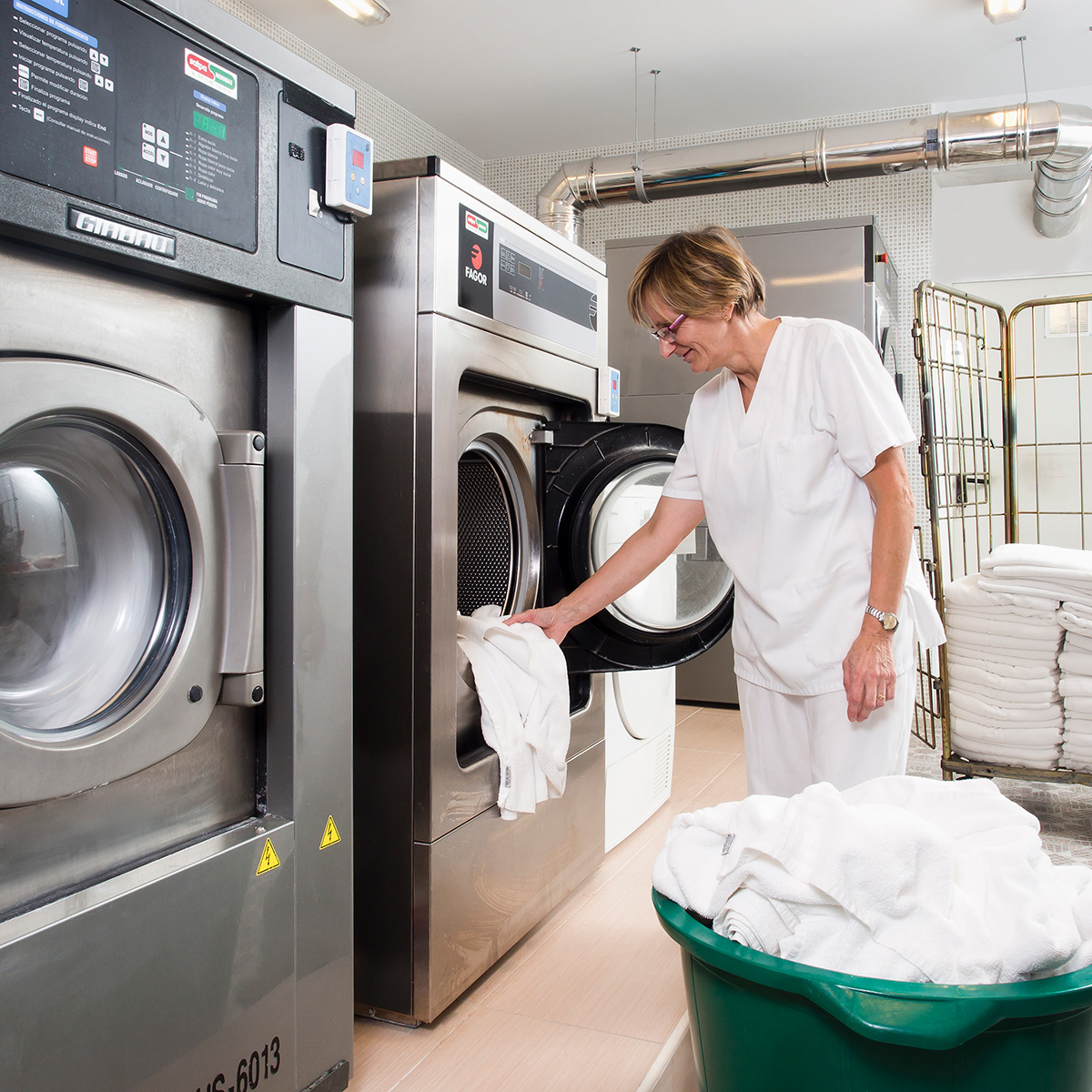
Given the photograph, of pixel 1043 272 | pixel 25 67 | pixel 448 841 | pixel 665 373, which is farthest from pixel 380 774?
pixel 1043 272

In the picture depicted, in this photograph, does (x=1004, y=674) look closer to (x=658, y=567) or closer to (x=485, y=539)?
(x=658, y=567)

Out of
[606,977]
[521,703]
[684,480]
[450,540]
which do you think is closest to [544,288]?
[684,480]

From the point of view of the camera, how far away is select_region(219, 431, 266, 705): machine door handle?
1170 millimetres

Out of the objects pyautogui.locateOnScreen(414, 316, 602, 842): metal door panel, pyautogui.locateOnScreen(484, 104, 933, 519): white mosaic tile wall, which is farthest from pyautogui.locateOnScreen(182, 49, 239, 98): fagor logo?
pyautogui.locateOnScreen(484, 104, 933, 519): white mosaic tile wall

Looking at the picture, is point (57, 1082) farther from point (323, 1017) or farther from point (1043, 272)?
point (1043, 272)

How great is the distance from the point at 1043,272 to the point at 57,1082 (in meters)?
4.72

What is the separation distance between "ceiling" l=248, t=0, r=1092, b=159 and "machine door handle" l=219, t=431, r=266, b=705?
2.85 metres

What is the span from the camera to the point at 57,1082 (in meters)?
0.94

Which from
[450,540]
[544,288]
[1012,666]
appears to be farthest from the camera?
[1012,666]

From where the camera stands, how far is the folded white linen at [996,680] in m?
2.41

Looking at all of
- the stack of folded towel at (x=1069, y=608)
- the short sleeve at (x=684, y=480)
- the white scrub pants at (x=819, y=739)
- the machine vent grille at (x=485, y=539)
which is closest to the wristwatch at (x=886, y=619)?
the white scrub pants at (x=819, y=739)

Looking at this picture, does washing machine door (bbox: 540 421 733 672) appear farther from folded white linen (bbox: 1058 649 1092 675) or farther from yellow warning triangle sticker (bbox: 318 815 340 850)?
folded white linen (bbox: 1058 649 1092 675)

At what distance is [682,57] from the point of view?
3.81 metres

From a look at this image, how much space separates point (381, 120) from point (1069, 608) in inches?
136
